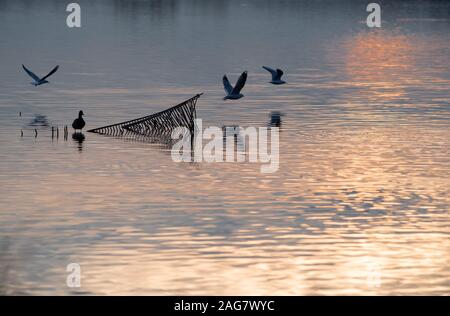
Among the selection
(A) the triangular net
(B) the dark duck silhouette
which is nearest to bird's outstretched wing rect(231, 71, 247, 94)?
(A) the triangular net

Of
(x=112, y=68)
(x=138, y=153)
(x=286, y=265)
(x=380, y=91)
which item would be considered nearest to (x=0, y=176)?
(x=138, y=153)

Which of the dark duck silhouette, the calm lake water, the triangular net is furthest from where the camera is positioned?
the dark duck silhouette

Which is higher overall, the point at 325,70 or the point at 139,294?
the point at 325,70

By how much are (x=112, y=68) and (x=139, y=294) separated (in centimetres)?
8117

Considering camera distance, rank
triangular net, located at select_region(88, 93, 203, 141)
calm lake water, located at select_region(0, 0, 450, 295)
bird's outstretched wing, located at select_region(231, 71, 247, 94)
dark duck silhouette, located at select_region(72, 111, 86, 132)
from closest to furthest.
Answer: calm lake water, located at select_region(0, 0, 450, 295) < triangular net, located at select_region(88, 93, 203, 141) < dark duck silhouette, located at select_region(72, 111, 86, 132) < bird's outstretched wing, located at select_region(231, 71, 247, 94)

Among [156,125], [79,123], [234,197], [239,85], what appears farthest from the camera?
[239,85]

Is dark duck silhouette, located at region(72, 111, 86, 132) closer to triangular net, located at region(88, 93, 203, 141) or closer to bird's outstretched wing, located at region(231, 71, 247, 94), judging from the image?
triangular net, located at region(88, 93, 203, 141)

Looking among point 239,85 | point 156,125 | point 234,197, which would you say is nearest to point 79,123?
point 156,125

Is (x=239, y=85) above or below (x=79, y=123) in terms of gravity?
above

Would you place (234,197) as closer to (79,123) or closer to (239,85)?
(79,123)

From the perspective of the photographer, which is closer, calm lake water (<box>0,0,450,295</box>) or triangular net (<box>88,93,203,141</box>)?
calm lake water (<box>0,0,450,295</box>)

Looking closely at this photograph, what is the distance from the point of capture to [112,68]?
110m

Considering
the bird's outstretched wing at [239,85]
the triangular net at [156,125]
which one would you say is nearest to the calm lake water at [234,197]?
the bird's outstretched wing at [239,85]

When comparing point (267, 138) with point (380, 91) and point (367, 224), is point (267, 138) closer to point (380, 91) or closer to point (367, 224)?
point (367, 224)
